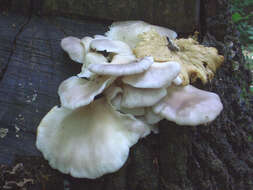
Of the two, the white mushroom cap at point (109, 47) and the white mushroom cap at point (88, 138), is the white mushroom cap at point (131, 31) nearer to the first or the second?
the white mushroom cap at point (109, 47)

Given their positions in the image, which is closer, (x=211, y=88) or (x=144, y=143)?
(x=144, y=143)

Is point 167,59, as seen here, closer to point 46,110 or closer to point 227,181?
point 46,110

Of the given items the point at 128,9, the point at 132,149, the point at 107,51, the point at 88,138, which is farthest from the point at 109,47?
the point at 132,149

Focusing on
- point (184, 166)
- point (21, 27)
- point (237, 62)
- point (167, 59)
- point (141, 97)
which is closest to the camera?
point (141, 97)

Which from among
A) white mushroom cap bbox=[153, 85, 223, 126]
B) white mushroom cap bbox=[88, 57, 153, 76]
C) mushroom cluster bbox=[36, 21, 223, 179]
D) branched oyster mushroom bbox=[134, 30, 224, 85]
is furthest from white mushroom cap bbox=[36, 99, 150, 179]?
branched oyster mushroom bbox=[134, 30, 224, 85]

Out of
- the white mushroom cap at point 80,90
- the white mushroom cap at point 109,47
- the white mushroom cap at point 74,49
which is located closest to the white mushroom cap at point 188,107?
the white mushroom cap at point 80,90

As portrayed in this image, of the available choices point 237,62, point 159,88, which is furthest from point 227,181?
point 237,62
